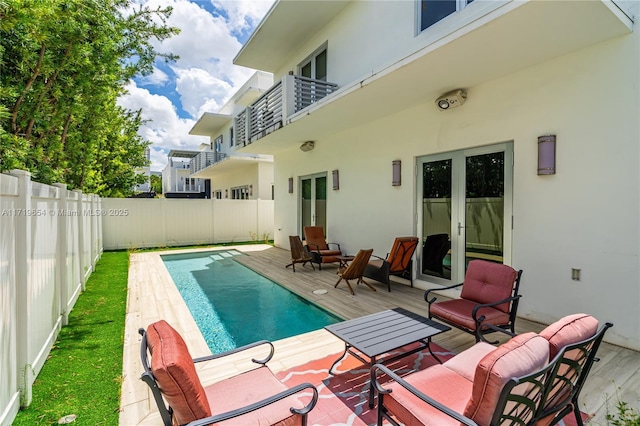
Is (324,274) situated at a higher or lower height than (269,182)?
lower

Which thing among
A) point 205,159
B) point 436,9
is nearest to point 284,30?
point 436,9

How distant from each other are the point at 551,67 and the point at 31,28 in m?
6.86

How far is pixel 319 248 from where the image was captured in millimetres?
9148

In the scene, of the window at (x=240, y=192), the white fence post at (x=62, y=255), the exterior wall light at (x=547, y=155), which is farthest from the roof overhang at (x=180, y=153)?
the exterior wall light at (x=547, y=155)

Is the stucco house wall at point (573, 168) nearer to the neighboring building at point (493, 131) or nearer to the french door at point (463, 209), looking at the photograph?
the neighboring building at point (493, 131)

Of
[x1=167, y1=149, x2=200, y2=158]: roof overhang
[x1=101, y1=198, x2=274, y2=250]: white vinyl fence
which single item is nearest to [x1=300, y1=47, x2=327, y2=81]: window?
[x1=101, y1=198, x2=274, y2=250]: white vinyl fence

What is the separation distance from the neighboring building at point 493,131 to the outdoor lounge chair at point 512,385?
291cm

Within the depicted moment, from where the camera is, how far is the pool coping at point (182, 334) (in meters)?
2.81

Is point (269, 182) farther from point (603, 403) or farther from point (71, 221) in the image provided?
point (603, 403)

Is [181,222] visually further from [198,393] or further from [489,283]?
[198,393]

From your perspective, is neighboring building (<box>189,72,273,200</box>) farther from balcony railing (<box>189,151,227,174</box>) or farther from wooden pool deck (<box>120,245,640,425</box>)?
wooden pool deck (<box>120,245,640,425</box>)

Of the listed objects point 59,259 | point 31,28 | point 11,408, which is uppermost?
point 31,28

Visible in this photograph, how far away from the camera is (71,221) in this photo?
17.4ft

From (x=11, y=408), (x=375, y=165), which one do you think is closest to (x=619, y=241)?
(x=375, y=165)
